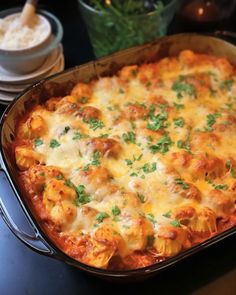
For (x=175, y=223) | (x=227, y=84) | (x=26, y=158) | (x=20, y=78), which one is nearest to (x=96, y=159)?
(x=26, y=158)

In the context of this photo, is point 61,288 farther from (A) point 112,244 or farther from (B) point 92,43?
(B) point 92,43

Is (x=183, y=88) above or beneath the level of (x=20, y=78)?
above

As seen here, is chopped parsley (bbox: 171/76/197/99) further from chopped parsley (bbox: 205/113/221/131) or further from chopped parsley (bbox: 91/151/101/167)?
chopped parsley (bbox: 91/151/101/167)

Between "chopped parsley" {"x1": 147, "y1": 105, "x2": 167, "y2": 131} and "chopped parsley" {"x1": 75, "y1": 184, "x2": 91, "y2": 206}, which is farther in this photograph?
"chopped parsley" {"x1": 147, "y1": 105, "x2": 167, "y2": 131}

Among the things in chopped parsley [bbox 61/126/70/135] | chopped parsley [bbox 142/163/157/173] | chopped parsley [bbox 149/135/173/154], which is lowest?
chopped parsley [bbox 61/126/70/135]

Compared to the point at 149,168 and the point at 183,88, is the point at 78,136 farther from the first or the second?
the point at 183,88

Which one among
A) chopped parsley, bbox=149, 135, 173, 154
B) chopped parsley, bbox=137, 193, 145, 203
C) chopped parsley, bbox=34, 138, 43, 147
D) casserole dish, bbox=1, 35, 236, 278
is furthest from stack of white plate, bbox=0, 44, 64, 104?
chopped parsley, bbox=137, 193, 145, 203

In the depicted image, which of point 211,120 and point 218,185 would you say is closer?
point 218,185
